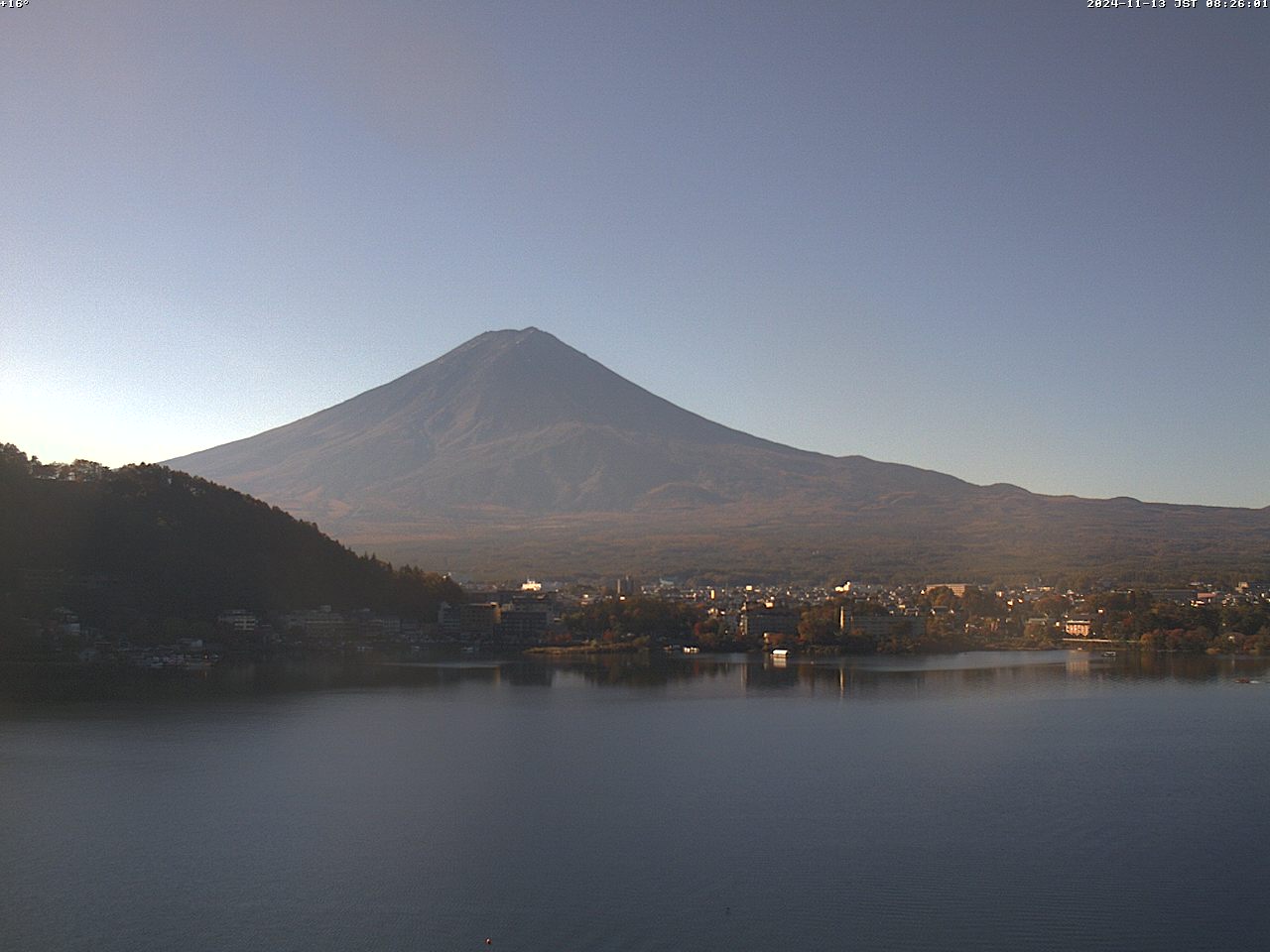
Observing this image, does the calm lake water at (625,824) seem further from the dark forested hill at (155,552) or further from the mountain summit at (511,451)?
the mountain summit at (511,451)

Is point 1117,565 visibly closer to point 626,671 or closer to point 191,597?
point 626,671

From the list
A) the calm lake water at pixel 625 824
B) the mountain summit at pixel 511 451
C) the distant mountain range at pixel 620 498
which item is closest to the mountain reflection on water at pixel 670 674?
the calm lake water at pixel 625 824

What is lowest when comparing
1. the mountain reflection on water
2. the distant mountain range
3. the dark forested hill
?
the mountain reflection on water

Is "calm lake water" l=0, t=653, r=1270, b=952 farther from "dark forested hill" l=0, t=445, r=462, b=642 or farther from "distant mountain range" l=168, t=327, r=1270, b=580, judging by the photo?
"distant mountain range" l=168, t=327, r=1270, b=580

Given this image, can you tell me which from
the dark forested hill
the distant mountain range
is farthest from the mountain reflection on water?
the distant mountain range

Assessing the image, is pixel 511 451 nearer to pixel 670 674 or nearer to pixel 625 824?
pixel 670 674

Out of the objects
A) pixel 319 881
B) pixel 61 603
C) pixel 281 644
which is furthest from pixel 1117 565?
pixel 319 881

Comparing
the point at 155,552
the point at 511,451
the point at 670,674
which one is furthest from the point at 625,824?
the point at 511,451
